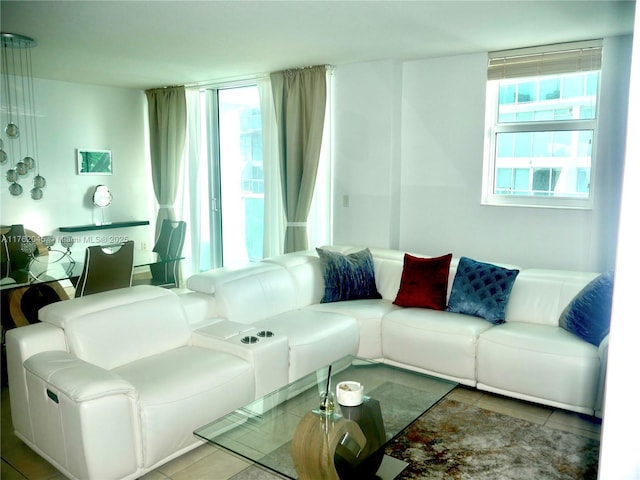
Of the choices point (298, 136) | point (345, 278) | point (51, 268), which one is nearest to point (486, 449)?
point (345, 278)

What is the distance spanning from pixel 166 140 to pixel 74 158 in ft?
3.44

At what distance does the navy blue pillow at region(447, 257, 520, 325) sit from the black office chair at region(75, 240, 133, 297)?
231cm

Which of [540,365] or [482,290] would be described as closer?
[540,365]

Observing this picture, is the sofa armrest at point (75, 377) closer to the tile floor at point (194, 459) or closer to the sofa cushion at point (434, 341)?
the tile floor at point (194, 459)

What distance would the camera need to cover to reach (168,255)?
184 inches

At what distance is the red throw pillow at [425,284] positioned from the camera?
3.60 metres

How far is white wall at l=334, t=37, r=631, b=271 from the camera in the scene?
4043 mm

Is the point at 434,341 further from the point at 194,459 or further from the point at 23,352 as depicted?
the point at 23,352

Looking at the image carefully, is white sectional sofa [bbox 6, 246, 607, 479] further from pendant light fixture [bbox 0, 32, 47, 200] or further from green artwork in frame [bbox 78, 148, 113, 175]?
green artwork in frame [bbox 78, 148, 113, 175]

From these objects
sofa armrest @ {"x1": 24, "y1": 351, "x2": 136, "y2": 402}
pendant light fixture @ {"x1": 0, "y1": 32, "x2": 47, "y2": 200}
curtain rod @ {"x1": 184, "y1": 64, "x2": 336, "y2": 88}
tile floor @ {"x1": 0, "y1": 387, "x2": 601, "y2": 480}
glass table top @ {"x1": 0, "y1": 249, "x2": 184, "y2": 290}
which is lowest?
tile floor @ {"x1": 0, "y1": 387, "x2": 601, "y2": 480}

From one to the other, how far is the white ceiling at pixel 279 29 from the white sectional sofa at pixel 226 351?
1.61 metres

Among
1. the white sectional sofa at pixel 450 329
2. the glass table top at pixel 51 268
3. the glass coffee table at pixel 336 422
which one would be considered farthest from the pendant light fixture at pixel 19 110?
the glass coffee table at pixel 336 422

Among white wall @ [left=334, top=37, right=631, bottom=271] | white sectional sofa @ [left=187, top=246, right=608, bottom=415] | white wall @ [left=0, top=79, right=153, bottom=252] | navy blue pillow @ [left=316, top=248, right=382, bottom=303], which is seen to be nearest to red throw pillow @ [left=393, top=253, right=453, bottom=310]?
white sectional sofa @ [left=187, top=246, right=608, bottom=415]

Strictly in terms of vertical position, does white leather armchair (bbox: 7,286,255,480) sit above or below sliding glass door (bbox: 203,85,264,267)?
below
